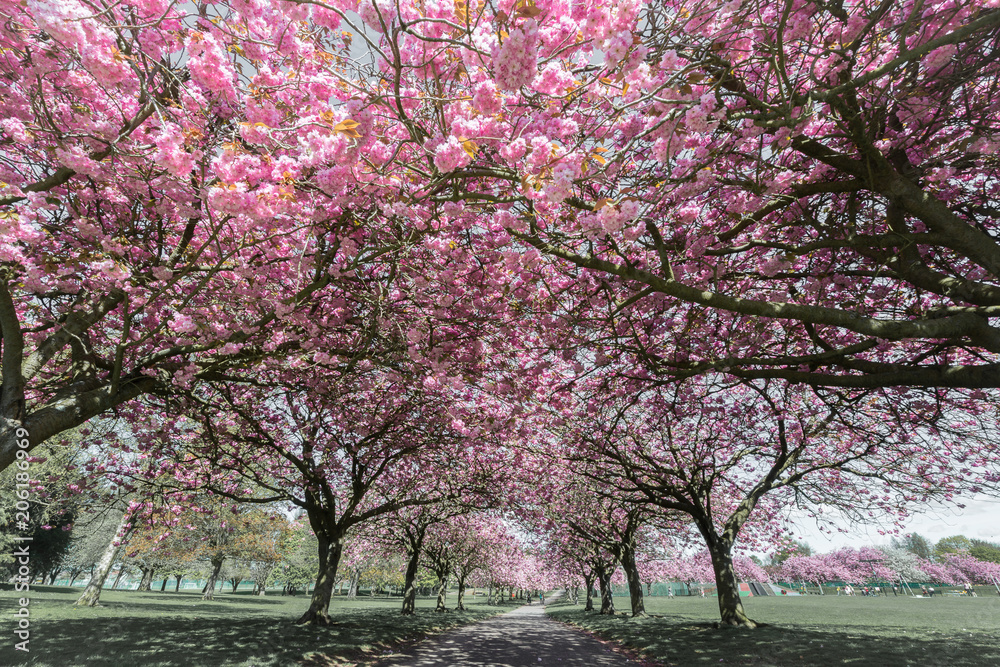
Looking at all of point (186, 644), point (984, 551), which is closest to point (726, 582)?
point (186, 644)

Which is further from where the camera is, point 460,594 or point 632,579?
point 460,594

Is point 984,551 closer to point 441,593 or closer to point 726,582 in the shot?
point 441,593

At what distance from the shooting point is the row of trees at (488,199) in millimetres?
3672

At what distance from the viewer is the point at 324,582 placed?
12461 mm

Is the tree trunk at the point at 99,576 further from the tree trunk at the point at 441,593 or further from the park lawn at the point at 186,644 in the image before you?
the tree trunk at the point at 441,593

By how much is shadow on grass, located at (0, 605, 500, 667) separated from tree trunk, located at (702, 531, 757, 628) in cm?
911

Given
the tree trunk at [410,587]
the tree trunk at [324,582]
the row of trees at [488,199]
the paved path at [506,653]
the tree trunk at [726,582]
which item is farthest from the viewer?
the tree trunk at [410,587]

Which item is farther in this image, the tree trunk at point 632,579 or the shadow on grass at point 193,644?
the tree trunk at point 632,579

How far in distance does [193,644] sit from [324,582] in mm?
4073

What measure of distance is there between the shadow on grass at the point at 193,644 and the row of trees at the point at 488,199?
12.7ft

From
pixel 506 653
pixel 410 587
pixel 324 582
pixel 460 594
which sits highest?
pixel 324 582

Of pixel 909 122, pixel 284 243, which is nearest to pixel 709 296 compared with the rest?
pixel 909 122

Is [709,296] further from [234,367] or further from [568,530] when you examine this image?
[568,530]

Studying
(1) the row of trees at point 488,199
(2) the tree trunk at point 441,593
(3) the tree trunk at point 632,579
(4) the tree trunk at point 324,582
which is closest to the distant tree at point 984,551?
(3) the tree trunk at point 632,579
